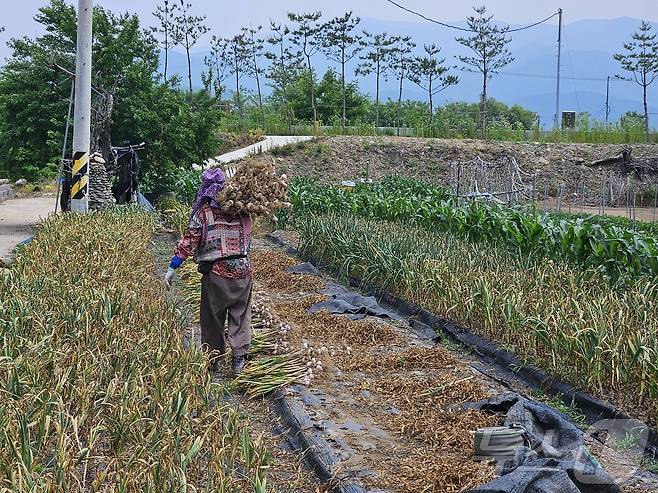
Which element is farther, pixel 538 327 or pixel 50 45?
pixel 50 45

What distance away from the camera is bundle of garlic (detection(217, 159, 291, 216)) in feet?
19.1

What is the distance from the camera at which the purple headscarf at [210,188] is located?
5941 mm

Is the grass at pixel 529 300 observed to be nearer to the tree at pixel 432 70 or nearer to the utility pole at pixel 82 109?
the utility pole at pixel 82 109

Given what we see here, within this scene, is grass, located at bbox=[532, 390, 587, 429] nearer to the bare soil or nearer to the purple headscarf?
the purple headscarf

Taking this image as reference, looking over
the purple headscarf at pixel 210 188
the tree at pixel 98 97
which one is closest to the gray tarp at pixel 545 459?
the purple headscarf at pixel 210 188

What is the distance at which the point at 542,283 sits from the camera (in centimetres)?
726

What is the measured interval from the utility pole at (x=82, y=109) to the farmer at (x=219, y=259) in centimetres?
615

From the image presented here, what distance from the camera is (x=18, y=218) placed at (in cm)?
1773

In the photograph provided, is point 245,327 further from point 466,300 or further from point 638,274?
point 638,274

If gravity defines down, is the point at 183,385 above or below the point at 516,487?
above

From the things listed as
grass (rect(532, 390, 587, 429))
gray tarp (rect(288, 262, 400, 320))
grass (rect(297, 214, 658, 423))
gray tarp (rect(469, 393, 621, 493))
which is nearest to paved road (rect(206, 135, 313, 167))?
grass (rect(297, 214, 658, 423))

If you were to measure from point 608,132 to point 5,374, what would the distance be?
33.3m

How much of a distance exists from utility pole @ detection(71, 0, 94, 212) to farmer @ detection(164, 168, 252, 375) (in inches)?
242

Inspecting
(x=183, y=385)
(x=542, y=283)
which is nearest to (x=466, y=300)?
(x=542, y=283)
